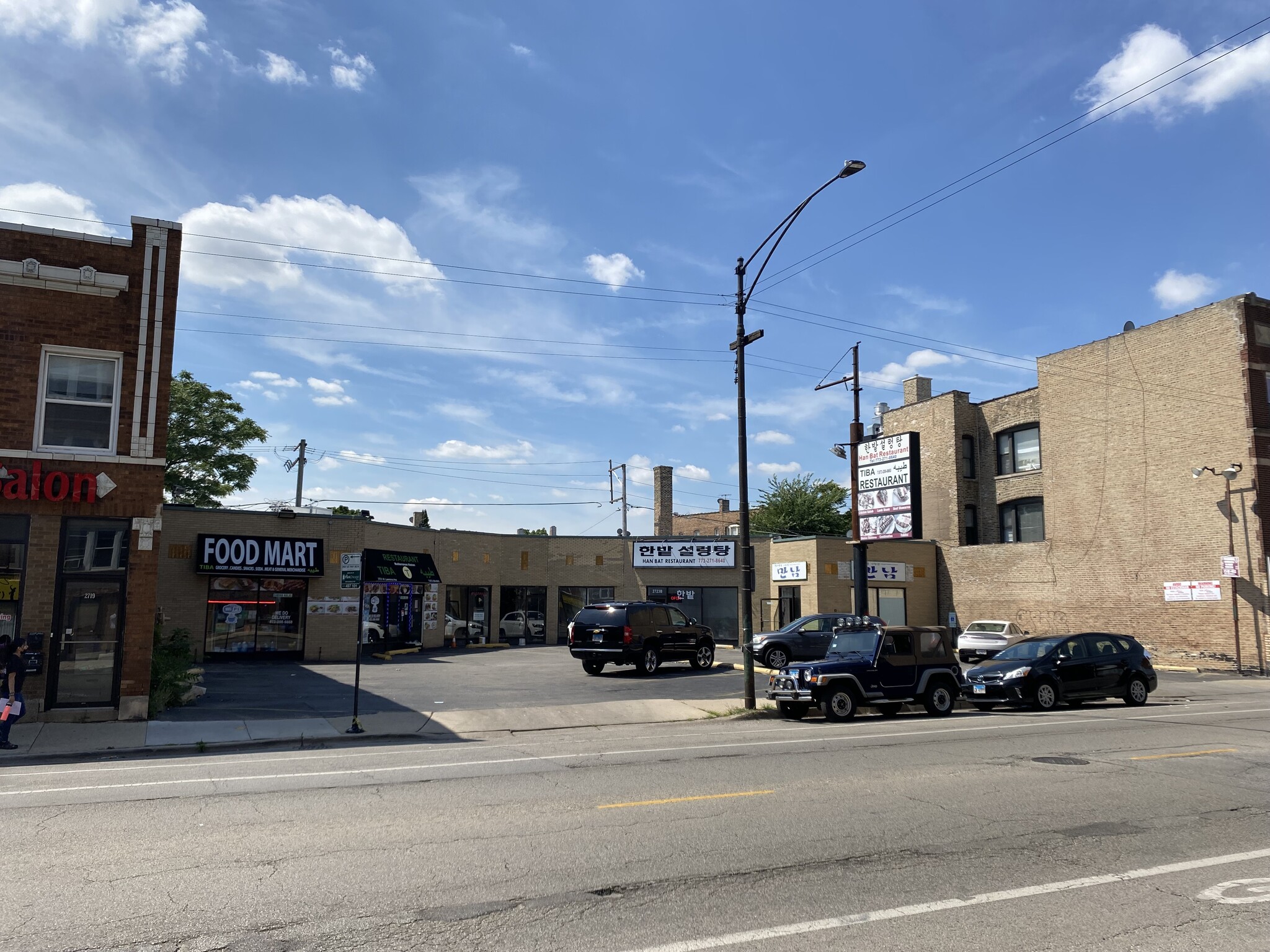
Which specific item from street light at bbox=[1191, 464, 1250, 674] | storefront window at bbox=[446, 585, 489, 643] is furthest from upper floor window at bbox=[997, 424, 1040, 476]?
storefront window at bbox=[446, 585, 489, 643]

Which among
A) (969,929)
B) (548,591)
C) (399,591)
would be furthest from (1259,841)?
(548,591)

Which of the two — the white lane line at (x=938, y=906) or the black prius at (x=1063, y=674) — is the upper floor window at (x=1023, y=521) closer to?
the black prius at (x=1063, y=674)

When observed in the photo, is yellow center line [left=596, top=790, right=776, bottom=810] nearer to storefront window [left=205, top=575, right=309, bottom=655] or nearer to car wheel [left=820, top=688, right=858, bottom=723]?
car wheel [left=820, top=688, right=858, bottom=723]

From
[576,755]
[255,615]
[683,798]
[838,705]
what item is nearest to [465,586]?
[255,615]

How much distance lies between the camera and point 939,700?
16.9 metres

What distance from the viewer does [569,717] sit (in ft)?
54.1

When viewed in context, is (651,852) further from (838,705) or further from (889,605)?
(889,605)

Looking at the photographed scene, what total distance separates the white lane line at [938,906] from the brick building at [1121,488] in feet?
88.3

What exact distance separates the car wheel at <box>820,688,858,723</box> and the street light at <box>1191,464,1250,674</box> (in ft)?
63.8

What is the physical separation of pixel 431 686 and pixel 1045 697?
13.1m

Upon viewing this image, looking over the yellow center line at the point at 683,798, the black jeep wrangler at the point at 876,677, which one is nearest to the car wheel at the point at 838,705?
the black jeep wrangler at the point at 876,677

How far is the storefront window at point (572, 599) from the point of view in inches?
1516

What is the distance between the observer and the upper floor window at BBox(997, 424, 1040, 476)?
39281 millimetres

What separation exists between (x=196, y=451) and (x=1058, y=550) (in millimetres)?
36897
